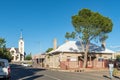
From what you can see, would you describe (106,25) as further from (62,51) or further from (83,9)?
(62,51)

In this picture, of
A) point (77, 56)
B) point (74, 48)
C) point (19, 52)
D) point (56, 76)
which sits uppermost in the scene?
point (19, 52)

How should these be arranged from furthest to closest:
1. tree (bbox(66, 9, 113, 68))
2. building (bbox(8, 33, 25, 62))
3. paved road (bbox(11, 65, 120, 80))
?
building (bbox(8, 33, 25, 62)), tree (bbox(66, 9, 113, 68)), paved road (bbox(11, 65, 120, 80))

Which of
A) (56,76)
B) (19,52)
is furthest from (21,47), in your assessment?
(56,76)

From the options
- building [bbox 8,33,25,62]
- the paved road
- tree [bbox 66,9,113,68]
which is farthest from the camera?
building [bbox 8,33,25,62]

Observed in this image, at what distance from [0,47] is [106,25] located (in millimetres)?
45037

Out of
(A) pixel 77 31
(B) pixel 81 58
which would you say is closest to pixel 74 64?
(B) pixel 81 58

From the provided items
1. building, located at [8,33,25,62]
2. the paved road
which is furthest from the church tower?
the paved road

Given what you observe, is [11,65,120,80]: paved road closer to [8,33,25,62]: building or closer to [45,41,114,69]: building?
[45,41,114,69]: building

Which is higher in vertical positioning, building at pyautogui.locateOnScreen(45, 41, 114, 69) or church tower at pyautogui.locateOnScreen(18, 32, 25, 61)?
church tower at pyautogui.locateOnScreen(18, 32, 25, 61)

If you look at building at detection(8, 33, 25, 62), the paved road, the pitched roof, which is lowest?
the paved road

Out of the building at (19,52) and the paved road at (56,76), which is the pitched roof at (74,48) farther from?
the building at (19,52)

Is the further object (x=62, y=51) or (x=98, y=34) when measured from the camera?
(x=62, y=51)

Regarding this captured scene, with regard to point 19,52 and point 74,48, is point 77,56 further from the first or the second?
point 19,52

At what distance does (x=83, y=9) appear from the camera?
6222 centimetres
